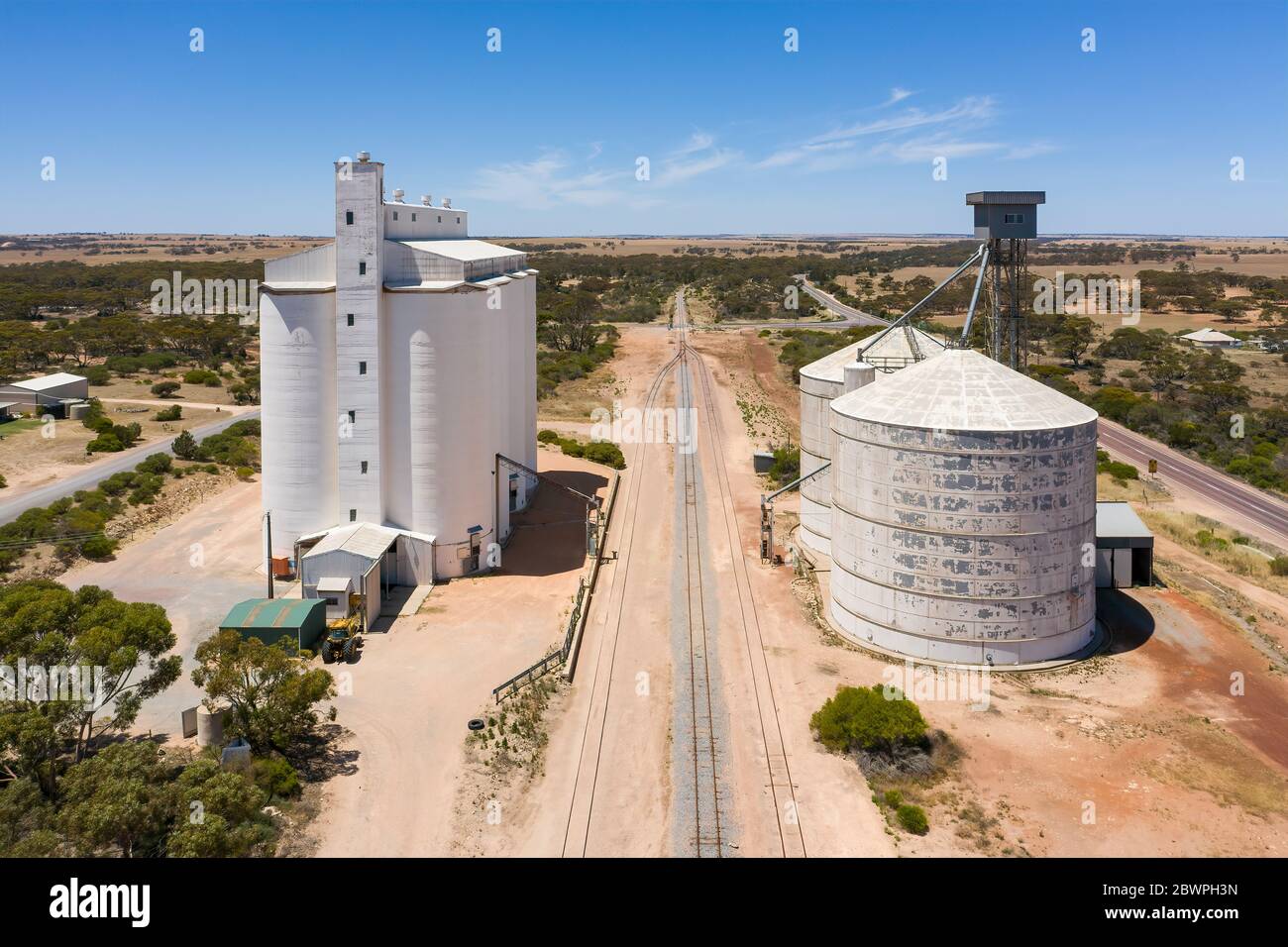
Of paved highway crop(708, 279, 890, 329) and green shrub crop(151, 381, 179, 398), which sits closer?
green shrub crop(151, 381, 179, 398)

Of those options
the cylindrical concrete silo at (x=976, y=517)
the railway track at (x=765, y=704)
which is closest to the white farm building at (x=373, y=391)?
the railway track at (x=765, y=704)

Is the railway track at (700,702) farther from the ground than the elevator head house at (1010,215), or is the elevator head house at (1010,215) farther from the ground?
the elevator head house at (1010,215)

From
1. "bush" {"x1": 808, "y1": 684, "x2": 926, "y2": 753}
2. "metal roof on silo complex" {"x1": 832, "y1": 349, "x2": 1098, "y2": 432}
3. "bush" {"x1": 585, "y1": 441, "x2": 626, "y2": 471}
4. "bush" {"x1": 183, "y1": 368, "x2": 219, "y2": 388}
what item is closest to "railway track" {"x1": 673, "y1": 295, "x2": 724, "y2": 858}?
"bush" {"x1": 808, "y1": 684, "x2": 926, "y2": 753}

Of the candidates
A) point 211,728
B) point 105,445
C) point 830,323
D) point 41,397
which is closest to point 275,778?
point 211,728

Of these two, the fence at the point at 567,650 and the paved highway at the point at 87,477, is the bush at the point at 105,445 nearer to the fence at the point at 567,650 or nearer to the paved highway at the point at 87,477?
the paved highway at the point at 87,477

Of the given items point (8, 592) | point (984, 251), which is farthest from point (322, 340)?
point (984, 251)

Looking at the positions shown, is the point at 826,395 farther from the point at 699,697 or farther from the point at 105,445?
the point at 105,445

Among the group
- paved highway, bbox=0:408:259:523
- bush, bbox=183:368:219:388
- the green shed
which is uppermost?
bush, bbox=183:368:219:388

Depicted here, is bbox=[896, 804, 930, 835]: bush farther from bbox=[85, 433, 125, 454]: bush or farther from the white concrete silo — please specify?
bbox=[85, 433, 125, 454]: bush
